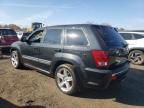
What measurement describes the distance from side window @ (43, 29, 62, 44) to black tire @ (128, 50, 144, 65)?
5.56 meters

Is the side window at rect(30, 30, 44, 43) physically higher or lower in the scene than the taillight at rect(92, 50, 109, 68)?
higher

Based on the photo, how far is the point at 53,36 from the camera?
18.8 feet

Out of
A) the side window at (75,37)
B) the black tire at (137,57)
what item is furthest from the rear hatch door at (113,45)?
the black tire at (137,57)

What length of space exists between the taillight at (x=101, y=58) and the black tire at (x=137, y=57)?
5875 millimetres

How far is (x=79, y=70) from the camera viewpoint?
4.73 m

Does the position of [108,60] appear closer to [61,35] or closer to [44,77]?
[61,35]

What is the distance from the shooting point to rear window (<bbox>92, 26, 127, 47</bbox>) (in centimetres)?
475

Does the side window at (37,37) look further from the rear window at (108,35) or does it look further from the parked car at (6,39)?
the parked car at (6,39)

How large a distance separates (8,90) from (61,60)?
1728 millimetres

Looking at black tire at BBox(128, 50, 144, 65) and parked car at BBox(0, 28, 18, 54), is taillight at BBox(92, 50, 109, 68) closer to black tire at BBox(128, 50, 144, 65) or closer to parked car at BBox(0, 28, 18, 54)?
black tire at BBox(128, 50, 144, 65)

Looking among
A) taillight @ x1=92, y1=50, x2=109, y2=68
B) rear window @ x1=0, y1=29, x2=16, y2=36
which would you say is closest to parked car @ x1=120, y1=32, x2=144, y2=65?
taillight @ x1=92, y1=50, x2=109, y2=68

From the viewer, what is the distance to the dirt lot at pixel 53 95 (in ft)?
15.1

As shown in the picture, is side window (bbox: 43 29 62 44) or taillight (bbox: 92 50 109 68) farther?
side window (bbox: 43 29 62 44)

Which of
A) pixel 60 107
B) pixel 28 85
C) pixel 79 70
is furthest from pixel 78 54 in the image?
pixel 28 85
